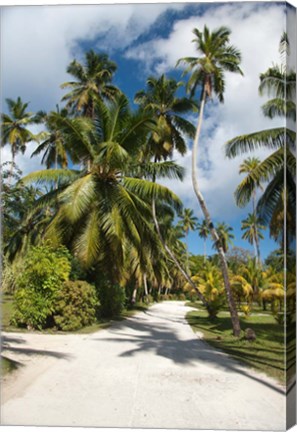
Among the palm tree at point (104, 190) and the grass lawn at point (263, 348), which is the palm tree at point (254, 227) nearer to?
the grass lawn at point (263, 348)

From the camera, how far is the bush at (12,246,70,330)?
8266 millimetres

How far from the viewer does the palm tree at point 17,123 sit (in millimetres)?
5401

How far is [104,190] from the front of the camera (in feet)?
31.8

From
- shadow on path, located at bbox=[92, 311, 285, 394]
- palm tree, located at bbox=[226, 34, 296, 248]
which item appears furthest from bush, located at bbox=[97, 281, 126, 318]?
palm tree, located at bbox=[226, 34, 296, 248]

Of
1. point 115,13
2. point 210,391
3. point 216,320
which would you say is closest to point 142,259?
point 216,320

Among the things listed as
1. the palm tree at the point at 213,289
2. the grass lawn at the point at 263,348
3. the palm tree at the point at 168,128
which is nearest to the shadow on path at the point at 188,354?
the grass lawn at the point at 263,348

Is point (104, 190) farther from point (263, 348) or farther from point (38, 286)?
point (263, 348)

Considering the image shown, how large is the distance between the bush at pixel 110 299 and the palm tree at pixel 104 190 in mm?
1950

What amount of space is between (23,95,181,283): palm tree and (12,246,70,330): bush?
56 cm

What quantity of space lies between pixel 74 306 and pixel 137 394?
517 centimetres

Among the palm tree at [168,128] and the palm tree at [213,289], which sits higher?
the palm tree at [168,128]

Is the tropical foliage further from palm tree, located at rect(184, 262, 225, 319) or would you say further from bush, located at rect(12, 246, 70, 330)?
palm tree, located at rect(184, 262, 225, 319)

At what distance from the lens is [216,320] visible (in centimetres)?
1473

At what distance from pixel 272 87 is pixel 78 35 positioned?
279cm
